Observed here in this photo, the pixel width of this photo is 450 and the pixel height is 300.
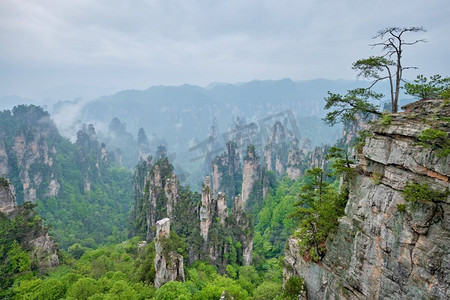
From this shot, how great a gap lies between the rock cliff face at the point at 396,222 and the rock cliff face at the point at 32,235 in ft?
90.3

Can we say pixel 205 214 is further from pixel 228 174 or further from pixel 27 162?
pixel 27 162

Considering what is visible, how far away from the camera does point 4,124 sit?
80.8 metres

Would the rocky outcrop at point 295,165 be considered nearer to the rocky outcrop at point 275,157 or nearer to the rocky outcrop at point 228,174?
the rocky outcrop at point 275,157

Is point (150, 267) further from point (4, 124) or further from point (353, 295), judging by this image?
point (4, 124)

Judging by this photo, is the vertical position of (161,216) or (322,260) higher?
(322,260)

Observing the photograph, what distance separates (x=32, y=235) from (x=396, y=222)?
3291cm

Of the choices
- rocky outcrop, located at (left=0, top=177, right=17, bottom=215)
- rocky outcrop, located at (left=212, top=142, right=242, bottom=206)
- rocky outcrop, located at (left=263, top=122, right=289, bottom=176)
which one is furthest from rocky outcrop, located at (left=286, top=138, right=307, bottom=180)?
rocky outcrop, located at (left=0, top=177, right=17, bottom=215)

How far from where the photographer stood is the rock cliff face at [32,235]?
26984 mm

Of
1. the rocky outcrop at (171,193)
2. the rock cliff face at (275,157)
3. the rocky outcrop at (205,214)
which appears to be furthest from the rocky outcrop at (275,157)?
the rocky outcrop at (205,214)

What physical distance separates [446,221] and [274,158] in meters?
86.1

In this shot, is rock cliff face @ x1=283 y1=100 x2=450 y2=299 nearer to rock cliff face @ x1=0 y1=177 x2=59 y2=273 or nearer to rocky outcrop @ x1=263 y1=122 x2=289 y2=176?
rock cliff face @ x1=0 y1=177 x2=59 y2=273

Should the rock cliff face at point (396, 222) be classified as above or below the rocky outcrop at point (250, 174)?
above

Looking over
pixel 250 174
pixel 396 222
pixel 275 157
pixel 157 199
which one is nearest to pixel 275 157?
pixel 275 157

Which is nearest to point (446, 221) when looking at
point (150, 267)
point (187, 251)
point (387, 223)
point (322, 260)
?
point (387, 223)
